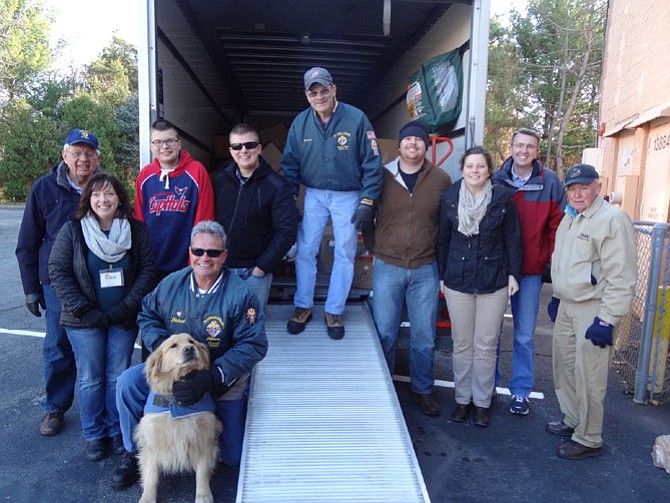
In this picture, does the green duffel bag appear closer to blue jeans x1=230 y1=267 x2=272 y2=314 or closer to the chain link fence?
the chain link fence

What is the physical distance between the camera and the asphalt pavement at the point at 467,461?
3082mm

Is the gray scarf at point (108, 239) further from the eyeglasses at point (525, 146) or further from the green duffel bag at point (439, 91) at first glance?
the green duffel bag at point (439, 91)

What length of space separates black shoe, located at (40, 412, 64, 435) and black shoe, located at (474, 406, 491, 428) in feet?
9.51

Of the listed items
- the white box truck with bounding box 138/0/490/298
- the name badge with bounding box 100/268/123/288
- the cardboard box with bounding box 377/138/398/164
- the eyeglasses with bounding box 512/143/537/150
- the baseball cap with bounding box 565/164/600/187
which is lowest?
the name badge with bounding box 100/268/123/288

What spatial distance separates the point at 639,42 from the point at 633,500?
11006mm

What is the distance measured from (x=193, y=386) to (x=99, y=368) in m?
0.92

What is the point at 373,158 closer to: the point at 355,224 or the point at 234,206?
the point at 355,224

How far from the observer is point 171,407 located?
2814mm

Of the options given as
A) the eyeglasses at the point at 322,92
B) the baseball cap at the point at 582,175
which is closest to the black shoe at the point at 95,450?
the eyeglasses at the point at 322,92

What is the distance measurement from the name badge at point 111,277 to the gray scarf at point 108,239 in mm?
62

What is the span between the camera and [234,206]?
3686 mm

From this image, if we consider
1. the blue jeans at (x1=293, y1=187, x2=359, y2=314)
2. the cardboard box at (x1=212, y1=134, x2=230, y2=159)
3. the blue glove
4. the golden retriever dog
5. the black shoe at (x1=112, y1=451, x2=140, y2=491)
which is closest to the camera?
the golden retriever dog

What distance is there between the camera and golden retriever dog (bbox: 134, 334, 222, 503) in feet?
9.11

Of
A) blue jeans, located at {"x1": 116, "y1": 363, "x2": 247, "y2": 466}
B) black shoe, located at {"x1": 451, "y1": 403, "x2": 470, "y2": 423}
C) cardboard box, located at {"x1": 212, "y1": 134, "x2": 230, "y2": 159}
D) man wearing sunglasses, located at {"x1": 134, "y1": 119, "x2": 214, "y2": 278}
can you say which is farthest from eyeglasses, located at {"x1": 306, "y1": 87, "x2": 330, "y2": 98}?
cardboard box, located at {"x1": 212, "y1": 134, "x2": 230, "y2": 159}
